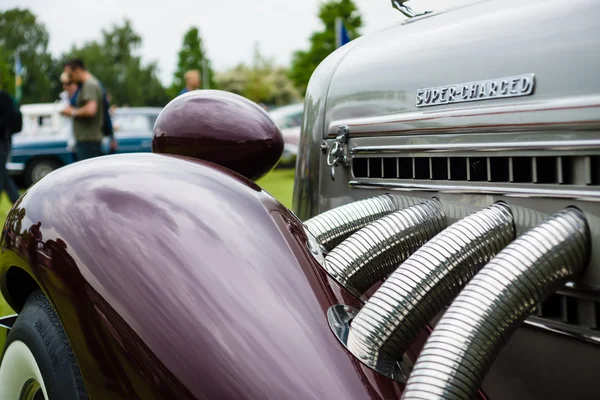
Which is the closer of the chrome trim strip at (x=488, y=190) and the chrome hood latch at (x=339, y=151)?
the chrome trim strip at (x=488, y=190)

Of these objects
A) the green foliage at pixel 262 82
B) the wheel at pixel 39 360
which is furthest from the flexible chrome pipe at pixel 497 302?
the green foliage at pixel 262 82

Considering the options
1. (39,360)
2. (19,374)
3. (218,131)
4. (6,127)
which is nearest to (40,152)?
(6,127)

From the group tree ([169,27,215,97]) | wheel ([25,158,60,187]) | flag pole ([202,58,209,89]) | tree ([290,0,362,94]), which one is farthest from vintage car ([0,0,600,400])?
tree ([169,27,215,97])

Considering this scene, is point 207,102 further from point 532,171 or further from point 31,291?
point 532,171

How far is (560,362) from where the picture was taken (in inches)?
54.1

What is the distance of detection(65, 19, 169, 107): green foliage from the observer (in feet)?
198

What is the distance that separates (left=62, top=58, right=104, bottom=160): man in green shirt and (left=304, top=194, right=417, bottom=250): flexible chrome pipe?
605cm

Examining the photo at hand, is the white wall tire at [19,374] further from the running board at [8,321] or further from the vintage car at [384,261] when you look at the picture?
the running board at [8,321]

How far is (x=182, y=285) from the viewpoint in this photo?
1222 mm

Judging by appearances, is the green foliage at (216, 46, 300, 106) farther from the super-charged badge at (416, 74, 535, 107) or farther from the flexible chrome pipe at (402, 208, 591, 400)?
the flexible chrome pipe at (402, 208, 591, 400)

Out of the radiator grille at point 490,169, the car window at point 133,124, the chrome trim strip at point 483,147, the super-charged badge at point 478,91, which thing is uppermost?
the super-charged badge at point 478,91

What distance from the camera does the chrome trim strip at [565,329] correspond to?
1291 millimetres

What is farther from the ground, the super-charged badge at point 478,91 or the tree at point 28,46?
the tree at point 28,46

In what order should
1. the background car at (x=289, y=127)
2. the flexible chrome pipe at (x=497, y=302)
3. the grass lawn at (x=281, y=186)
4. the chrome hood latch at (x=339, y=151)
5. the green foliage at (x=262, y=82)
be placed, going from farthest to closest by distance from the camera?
1. the green foliage at (x=262, y=82)
2. the background car at (x=289, y=127)
3. the grass lawn at (x=281, y=186)
4. the chrome hood latch at (x=339, y=151)
5. the flexible chrome pipe at (x=497, y=302)
